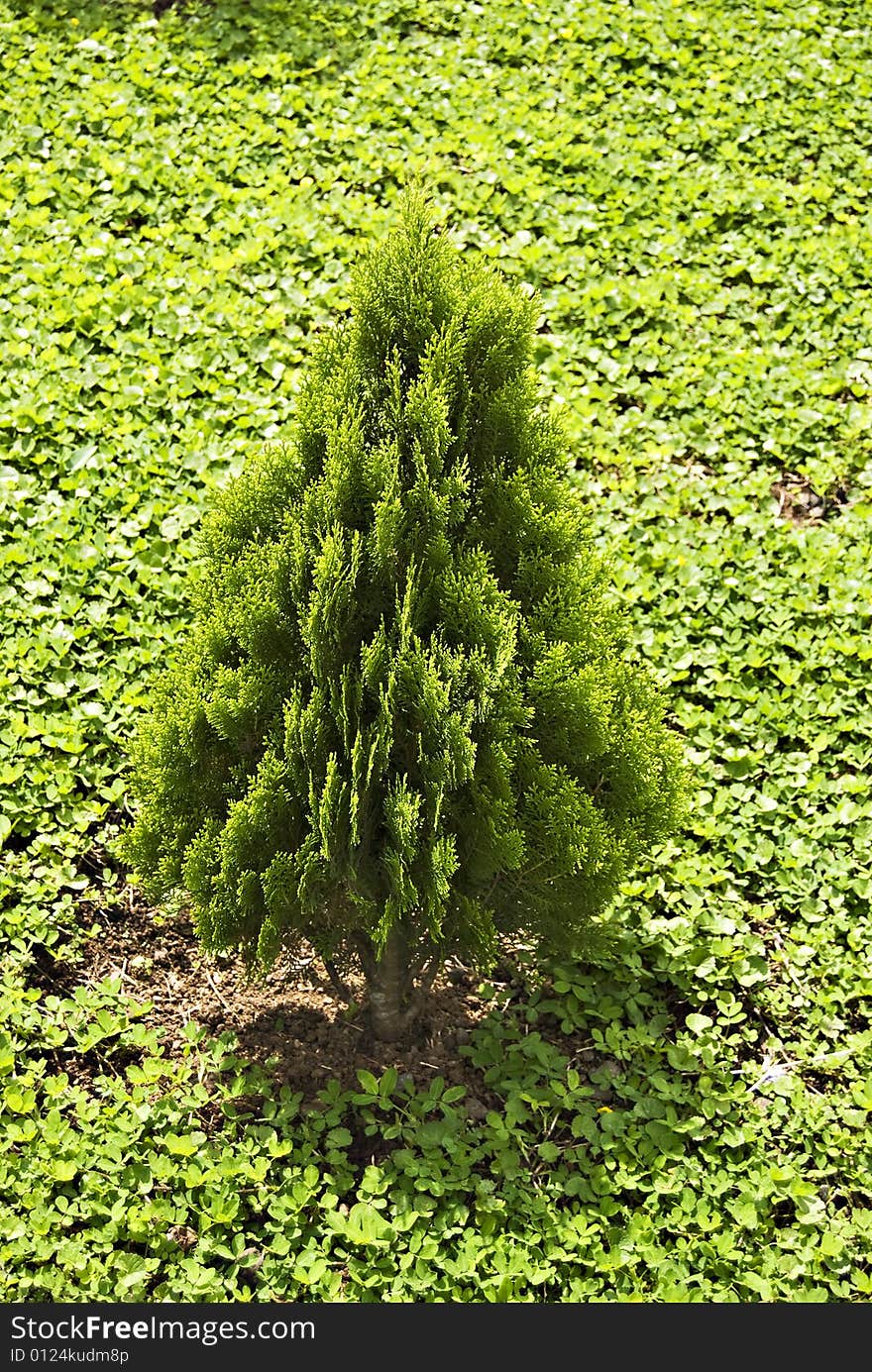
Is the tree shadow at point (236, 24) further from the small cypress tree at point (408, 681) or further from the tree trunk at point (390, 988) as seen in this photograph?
the tree trunk at point (390, 988)

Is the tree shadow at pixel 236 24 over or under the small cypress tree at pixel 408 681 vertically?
over

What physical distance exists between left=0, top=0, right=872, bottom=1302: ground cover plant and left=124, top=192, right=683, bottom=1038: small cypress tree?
492mm

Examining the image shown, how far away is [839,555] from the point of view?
5223 mm

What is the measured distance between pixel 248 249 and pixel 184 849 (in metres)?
3.67

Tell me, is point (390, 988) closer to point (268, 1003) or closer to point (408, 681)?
point (268, 1003)

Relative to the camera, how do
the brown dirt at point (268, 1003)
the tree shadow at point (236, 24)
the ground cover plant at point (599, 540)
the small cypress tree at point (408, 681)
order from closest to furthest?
the small cypress tree at point (408, 681)
the ground cover plant at point (599, 540)
the brown dirt at point (268, 1003)
the tree shadow at point (236, 24)

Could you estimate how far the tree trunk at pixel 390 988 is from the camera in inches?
143

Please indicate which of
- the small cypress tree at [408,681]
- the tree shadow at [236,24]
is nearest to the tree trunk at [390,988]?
the small cypress tree at [408,681]

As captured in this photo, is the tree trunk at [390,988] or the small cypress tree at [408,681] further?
→ the tree trunk at [390,988]

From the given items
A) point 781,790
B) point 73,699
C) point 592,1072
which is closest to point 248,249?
point 73,699

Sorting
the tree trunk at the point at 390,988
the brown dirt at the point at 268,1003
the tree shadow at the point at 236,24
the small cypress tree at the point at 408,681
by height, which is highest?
the tree shadow at the point at 236,24

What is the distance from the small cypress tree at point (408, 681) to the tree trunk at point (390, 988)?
0.05 ft

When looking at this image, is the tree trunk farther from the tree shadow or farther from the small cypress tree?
the tree shadow

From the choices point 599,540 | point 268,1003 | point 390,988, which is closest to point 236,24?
point 599,540
